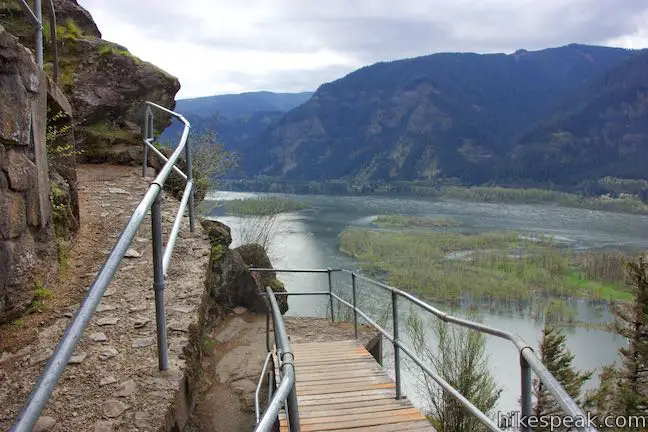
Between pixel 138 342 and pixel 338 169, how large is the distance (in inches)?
7167

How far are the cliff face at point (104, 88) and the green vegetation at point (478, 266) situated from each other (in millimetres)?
31628

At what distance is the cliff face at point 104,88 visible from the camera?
286 inches

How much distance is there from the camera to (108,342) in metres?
2.76

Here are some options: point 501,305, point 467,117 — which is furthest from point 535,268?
point 467,117

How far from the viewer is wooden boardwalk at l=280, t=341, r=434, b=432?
3.62m

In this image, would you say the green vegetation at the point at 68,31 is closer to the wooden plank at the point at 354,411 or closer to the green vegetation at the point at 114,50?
the green vegetation at the point at 114,50

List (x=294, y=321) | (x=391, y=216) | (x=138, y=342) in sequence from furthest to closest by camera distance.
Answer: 1. (x=391, y=216)
2. (x=294, y=321)
3. (x=138, y=342)

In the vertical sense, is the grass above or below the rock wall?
below

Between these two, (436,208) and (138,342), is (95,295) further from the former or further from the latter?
(436,208)

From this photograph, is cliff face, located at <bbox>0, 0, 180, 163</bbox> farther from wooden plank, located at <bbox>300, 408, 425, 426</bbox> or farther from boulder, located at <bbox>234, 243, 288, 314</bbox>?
wooden plank, located at <bbox>300, 408, 425, 426</bbox>

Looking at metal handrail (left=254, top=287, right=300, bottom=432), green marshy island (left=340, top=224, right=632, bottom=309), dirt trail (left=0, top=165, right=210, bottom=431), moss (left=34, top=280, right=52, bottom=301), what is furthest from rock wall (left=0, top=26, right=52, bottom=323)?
green marshy island (left=340, top=224, right=632, bottom=309)

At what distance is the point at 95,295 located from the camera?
4.83ft

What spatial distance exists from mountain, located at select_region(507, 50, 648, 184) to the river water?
5424 cm

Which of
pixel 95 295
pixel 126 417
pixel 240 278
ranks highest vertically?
pixel 95 295
